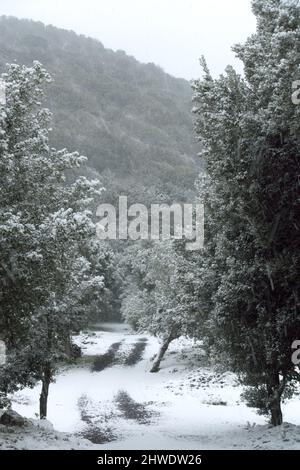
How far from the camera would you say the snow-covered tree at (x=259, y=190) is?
11539 millimetres

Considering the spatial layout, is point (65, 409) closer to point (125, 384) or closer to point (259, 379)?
point (125, 384)

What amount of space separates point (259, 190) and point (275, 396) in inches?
225

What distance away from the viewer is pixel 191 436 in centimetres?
1792

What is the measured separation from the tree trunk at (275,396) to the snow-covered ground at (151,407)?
0.64 meters

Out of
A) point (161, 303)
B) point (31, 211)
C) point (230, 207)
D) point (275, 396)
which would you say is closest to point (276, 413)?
point (275, 396)

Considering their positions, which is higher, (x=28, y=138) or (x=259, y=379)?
(x=28, y=138)

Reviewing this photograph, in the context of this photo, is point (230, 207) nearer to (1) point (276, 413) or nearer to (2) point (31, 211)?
(2) point (31, 211)

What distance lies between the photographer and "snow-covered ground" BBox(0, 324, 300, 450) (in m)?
14.9

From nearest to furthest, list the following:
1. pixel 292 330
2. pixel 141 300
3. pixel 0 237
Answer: pixel 0 237, pixel 292 330, pixel 141 300

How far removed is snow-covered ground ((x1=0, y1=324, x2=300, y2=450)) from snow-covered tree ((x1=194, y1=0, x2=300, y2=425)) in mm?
2564

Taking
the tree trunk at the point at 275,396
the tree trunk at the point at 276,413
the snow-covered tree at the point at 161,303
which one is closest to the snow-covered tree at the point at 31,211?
the tree trunk at the point at 275,396

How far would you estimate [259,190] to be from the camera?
12406 millimetres
